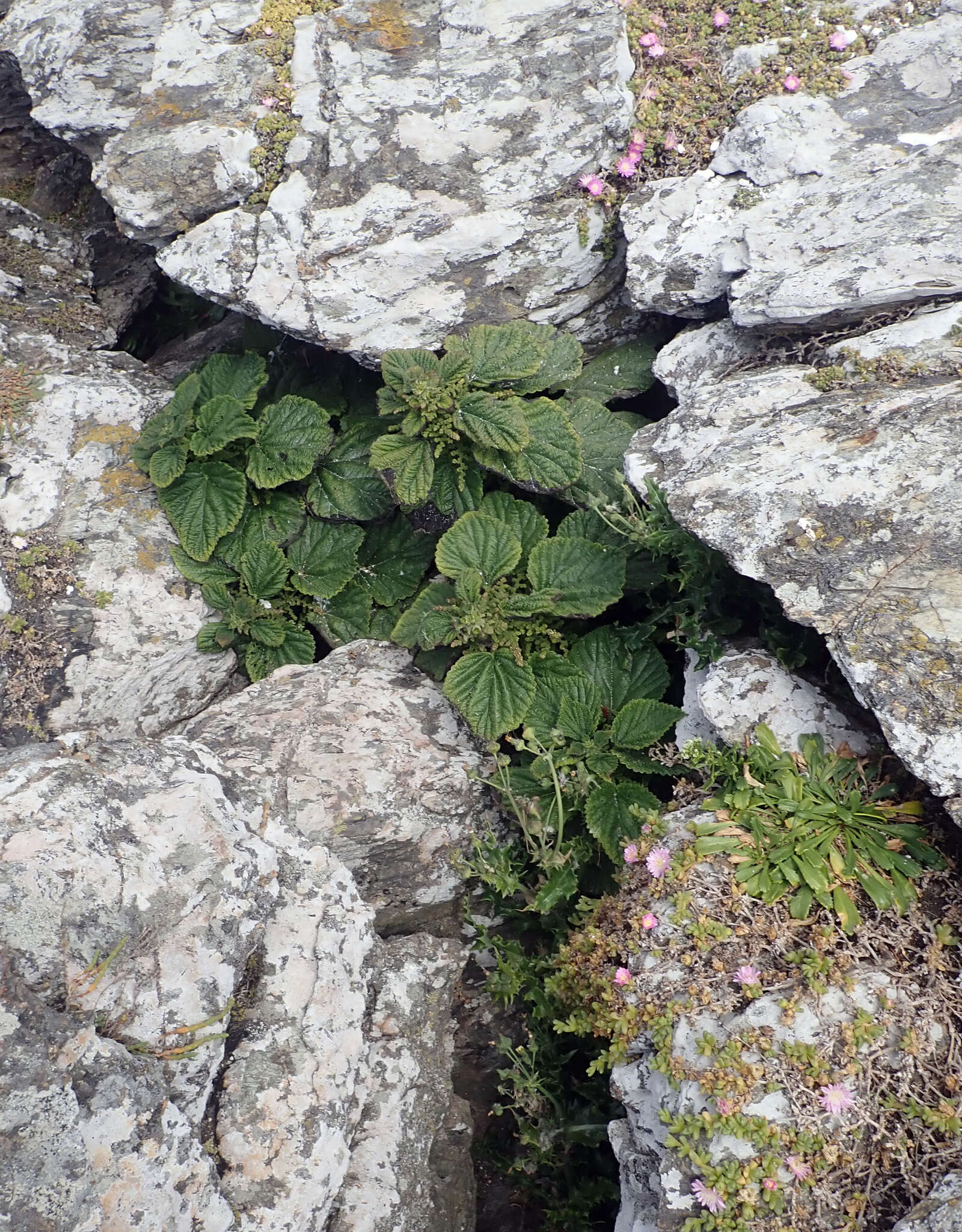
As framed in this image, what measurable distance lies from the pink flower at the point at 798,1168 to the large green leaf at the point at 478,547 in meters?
2.31

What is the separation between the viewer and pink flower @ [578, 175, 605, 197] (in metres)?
4.06

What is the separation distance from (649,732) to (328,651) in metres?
1.84

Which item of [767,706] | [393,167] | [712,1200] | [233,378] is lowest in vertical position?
[712,1200]

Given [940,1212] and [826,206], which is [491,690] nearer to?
[940,1212]

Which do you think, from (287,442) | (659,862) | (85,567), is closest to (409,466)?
(287,442)

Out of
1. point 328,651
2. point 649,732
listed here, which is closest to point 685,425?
point 649,732

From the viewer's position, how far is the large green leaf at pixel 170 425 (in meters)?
4.29

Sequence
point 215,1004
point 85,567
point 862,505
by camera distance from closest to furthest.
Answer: point 215,1004 < point 862,505 < point 85,567

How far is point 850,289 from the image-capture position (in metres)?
3.36

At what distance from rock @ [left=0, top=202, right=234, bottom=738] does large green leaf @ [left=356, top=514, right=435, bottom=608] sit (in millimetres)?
785

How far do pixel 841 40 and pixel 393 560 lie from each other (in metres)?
3.12

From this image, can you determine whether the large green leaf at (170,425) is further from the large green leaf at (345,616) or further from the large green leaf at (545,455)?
the large green leaf at (545,455)

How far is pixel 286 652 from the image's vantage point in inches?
169

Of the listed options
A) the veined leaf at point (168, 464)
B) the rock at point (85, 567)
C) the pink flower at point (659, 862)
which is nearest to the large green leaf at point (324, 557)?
the rock at point (85, 567)
